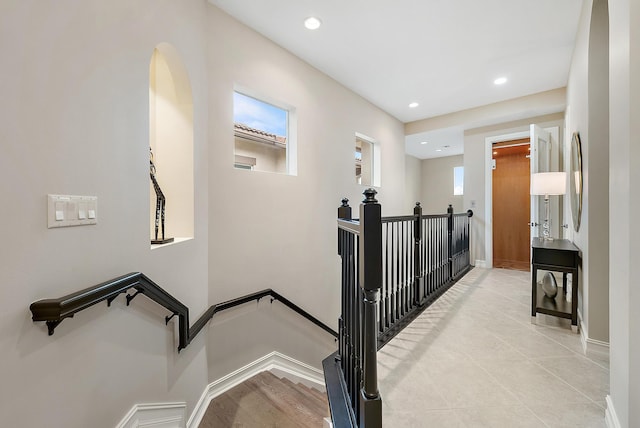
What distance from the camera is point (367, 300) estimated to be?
1214 mm

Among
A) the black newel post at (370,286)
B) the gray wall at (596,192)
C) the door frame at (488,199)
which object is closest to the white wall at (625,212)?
the gray wall at (596,192)

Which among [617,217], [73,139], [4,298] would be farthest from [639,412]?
[73,139]

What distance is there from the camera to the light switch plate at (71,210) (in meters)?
0.99

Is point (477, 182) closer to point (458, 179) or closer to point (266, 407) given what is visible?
point (458, 179)

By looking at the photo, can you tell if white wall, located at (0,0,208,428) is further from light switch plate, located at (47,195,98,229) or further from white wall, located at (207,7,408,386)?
white wall, located at (207,7,408,386)

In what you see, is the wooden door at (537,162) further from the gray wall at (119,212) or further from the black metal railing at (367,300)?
the gray wall at (119,212)

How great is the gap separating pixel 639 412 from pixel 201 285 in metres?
2.46

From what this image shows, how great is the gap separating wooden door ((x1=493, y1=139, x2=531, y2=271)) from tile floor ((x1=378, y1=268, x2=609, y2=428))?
3514mm

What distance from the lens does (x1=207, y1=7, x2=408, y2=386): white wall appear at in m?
2.42

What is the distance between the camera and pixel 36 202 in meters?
0.94

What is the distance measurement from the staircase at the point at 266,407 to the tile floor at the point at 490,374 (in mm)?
687

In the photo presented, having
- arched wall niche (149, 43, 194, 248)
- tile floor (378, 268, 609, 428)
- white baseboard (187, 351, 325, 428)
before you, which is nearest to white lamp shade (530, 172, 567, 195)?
tile floor (378, 268, 609, 428)

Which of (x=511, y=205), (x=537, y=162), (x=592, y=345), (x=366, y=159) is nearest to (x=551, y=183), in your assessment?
(x=537, y=162)

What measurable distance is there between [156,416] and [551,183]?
3.94 meters
